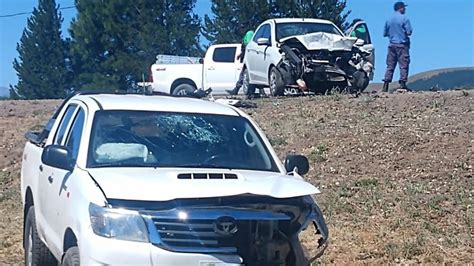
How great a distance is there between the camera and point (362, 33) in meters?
18.2

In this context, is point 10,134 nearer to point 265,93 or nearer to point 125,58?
point 265,93

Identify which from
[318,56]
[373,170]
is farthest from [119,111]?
[318,56]

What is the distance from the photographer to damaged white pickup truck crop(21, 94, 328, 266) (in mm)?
5336

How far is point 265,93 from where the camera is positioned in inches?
734

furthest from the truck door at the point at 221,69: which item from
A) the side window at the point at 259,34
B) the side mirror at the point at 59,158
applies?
the side mirror at the point at 59,158

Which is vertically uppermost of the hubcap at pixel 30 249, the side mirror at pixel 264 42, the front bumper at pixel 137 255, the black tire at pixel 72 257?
the side mirror at pixel 264 42

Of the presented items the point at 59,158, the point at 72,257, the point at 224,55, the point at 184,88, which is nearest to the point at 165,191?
the point at 72,257

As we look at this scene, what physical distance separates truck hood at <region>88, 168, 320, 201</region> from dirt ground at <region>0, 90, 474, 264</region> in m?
2.28

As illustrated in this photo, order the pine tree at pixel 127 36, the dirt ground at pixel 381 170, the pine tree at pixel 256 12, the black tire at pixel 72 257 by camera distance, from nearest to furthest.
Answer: the black tire at pixel 72 257, the dirt ground at pixel 381 170, the pine tree at pixel 256 12, the pine tree at pixel 127 36

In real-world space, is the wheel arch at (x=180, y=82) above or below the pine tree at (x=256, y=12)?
below

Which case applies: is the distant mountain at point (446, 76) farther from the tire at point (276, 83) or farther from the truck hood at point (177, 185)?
the truck hood at point (177, 185)

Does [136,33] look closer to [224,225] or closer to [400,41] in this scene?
[400,41]

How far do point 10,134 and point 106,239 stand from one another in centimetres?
1225

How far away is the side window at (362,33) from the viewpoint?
A: 18.0 metres
